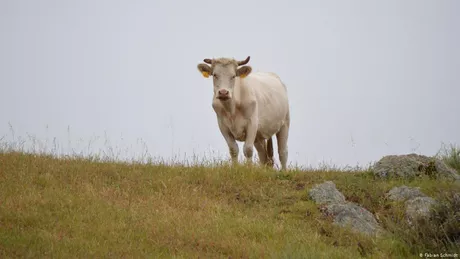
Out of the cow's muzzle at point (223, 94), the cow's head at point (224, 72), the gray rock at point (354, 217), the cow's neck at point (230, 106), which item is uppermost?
the cow's head at point (224, 72)

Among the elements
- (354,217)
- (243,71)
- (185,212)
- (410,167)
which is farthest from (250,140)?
(185,212)

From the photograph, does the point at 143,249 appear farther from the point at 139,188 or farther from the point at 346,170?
the point at 346,170

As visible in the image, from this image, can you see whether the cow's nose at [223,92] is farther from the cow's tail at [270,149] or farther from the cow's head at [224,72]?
the cow's tail at [270,149]

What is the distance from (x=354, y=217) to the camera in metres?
9.27

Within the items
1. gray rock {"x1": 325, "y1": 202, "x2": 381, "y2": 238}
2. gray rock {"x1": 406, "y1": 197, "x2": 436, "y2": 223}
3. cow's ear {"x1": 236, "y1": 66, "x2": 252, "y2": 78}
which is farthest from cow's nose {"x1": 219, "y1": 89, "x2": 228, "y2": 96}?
gray rock {"x1": 406, "y1": 197, "x2": 436, "y2": 223}

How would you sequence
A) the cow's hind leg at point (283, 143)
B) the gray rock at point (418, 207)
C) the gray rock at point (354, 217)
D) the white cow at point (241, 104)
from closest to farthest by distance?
the gray rock at point (418, 207) < the gray rock at point (354, 217) < the white cow at point (241, 104) < the cow's hind leg at point (283, 143)

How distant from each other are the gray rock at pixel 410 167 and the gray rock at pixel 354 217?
2.46 meters

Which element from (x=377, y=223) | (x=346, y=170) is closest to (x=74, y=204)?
(x=377, y=223)

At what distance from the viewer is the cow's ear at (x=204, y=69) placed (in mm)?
13844

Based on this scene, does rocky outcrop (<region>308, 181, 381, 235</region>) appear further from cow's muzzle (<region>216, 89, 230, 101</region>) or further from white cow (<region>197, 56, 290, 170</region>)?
cow's muzzle (<region>216, 89, 230, 101</region>)

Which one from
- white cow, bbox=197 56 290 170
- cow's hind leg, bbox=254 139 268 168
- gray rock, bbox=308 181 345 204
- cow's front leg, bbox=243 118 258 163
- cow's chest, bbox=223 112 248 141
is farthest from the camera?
cow's hind leg, bbox=254 139 268 168

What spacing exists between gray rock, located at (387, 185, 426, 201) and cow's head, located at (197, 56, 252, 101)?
4030mm

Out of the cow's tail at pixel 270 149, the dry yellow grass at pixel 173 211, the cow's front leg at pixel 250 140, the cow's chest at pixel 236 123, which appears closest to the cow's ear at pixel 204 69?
the cow's chest at pixel 236 123

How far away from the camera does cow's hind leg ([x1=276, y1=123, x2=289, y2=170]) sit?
54.3 feet
